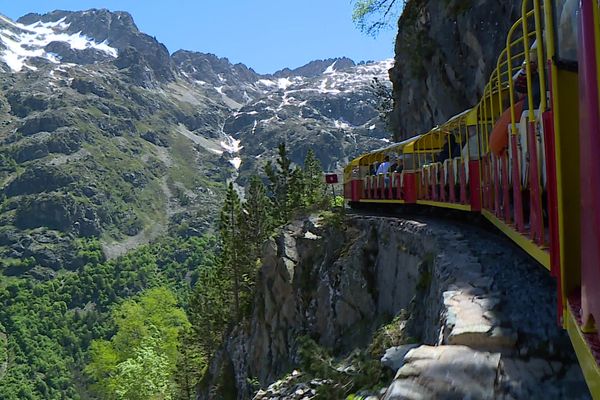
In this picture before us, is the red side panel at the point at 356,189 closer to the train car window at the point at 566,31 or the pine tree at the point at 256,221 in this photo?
the pine tree at the point at 256,221

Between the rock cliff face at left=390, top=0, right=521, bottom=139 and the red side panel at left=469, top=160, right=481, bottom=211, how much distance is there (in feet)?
49.9

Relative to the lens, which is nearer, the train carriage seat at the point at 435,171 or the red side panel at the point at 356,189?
the train carriage seat at the point at 435,171

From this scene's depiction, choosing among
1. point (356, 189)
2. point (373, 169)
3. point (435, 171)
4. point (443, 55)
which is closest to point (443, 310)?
point (435, 171)

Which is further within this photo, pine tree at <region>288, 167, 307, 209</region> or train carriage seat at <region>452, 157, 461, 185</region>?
pine tree at <region>288, 167, 307, 209</region>

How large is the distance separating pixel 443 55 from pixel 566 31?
1275 inches

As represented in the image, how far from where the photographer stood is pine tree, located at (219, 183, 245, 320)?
47031mm

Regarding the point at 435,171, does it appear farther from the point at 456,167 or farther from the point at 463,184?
the point at 463,184

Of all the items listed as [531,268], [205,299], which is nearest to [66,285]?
[205,299]

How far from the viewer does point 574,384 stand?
4.90 m

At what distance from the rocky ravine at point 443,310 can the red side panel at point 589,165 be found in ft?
6.07

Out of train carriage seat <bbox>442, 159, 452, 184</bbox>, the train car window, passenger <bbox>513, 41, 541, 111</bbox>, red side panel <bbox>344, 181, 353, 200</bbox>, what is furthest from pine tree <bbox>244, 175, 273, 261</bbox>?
the train car window

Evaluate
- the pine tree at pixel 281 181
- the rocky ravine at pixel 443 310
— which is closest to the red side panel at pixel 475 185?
the rocky ravine at pixel 443 310

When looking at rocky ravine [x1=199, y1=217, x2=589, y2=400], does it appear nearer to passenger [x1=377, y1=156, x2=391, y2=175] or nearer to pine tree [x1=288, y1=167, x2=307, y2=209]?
passenger [x1=377, y1=156, x2=391, y2=175]

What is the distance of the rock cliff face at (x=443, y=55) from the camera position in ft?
91.8
